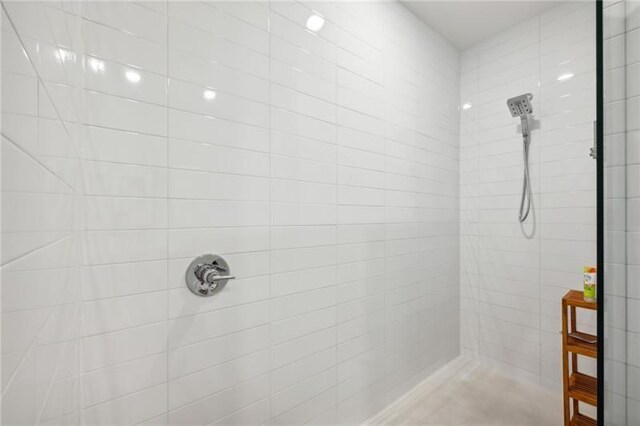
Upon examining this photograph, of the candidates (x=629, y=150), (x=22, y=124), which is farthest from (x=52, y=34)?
(x=629, y=150)

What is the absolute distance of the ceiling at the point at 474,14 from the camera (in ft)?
6.04

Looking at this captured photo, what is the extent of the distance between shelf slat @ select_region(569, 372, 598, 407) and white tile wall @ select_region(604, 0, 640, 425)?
0.96 meters

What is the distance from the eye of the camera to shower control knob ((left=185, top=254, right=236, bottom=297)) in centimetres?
99

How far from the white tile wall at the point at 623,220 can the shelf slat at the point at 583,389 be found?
3.14ft

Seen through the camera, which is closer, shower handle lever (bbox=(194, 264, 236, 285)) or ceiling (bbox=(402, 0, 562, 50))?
shower handle lever (bbox=(194, 264, 236, 285))

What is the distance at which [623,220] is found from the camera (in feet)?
2.05

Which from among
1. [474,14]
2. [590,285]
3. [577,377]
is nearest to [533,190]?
[590,285]

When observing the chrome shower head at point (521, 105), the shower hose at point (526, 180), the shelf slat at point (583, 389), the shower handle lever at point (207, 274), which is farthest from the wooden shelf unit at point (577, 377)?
the shower handle lever at point (207, 274)

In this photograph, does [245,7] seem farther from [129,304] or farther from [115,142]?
[129,304]

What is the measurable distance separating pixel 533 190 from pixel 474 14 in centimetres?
117

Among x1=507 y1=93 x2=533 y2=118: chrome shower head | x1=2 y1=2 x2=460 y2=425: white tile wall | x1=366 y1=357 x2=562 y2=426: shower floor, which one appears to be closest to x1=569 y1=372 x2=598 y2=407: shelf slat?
x1=366 y1=357 x2=562 y2=426: shower floor

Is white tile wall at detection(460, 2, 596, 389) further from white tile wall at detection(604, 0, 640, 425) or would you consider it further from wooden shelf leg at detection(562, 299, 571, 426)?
white tile wall at detection(604, 0, 640, 425)

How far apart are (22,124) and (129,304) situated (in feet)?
2.49

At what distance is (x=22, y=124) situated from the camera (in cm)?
27
